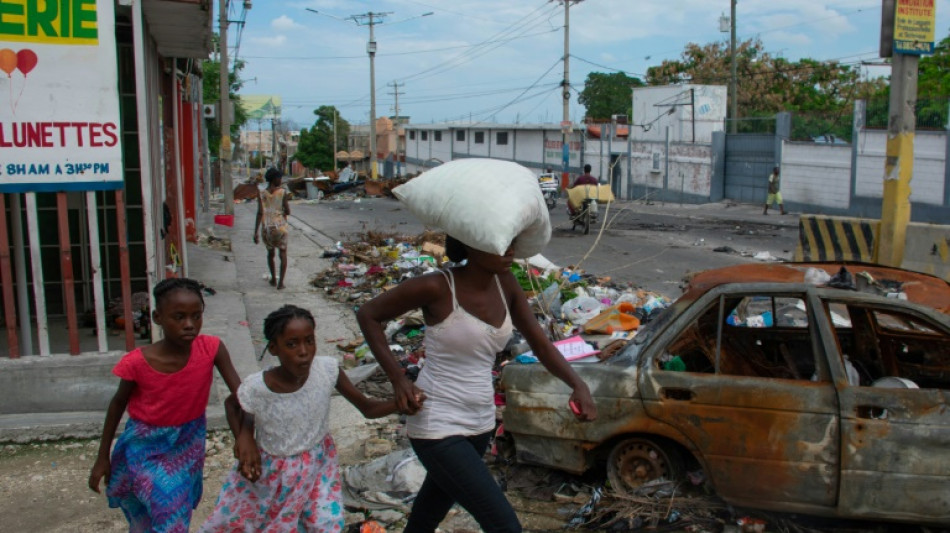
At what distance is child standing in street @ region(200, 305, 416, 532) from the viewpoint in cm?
298

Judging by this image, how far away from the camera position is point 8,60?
197 inches

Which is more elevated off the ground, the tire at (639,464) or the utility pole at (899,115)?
the utility pole at (899,115)

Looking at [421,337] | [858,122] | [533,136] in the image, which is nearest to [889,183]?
[421,337]

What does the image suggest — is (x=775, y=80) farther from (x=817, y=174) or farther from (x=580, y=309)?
(x=580, y=309)

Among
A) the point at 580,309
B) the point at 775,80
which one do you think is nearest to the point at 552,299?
the point at 580,309

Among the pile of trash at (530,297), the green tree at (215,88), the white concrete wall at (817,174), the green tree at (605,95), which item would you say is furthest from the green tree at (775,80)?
the pile of trash at (530,297)

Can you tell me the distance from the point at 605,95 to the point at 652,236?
55.2 m

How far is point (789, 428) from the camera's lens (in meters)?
4.03

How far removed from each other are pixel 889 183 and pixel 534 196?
731 cm

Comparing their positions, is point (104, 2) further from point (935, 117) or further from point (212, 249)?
point (935, 117)

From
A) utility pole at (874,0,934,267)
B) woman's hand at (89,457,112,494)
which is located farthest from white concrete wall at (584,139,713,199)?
woman's hand at (89,457,112,494)

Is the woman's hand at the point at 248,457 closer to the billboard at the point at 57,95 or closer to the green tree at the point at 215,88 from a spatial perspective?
the billboard at the point at 57,95

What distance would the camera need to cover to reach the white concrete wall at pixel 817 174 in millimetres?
25688

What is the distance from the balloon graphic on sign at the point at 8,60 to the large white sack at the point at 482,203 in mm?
3292
